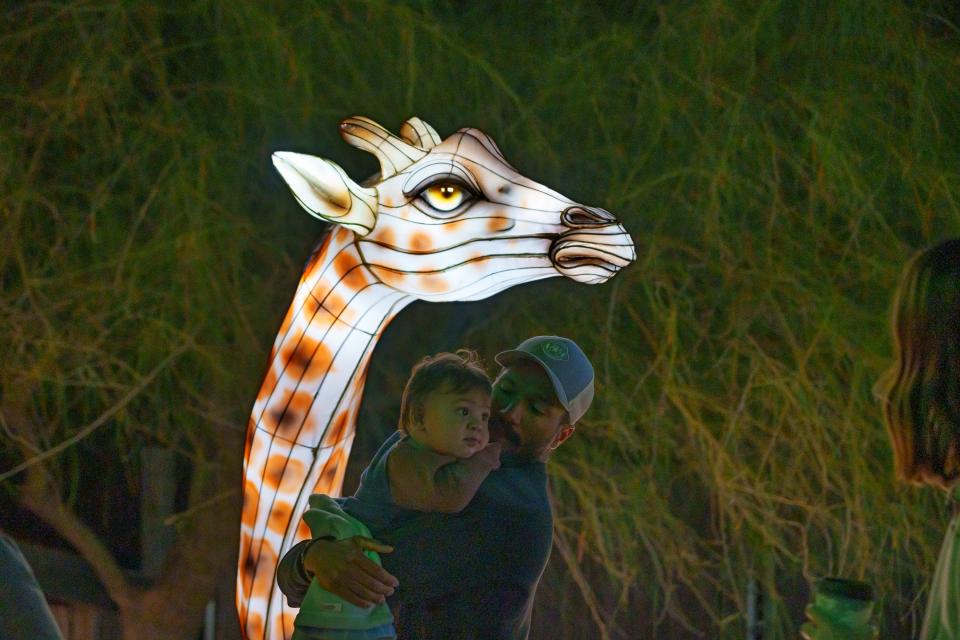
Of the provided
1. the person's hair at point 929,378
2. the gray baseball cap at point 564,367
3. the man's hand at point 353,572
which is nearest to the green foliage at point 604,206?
the gray baseball cap at point 564,367

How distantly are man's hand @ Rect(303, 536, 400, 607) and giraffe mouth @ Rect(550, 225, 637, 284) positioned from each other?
1.24ft

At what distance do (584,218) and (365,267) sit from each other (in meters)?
0.26

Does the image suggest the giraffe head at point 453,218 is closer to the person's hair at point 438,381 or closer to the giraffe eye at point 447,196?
the giraffe eye at point 447,196

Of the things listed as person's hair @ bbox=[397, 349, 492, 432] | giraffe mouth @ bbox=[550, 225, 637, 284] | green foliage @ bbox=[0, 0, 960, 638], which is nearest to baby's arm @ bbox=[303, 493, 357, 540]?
person's hair @ bbox=[397, 349, 492, 432]

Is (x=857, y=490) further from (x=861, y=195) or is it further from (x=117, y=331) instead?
(x=117, y=331)

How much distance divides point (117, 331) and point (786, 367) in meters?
1.25

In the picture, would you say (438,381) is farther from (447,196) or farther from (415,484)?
(447,196)

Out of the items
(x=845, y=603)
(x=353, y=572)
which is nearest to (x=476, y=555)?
(x=353, y=572)

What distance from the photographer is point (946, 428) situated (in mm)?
1177

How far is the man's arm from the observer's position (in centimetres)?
117

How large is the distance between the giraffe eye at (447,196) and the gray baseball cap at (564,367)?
0.19 metres

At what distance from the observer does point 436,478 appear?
123 centimetres

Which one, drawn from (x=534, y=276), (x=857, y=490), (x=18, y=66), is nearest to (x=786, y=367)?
(x=857, y=490)

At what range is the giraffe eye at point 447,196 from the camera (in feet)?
4.67
